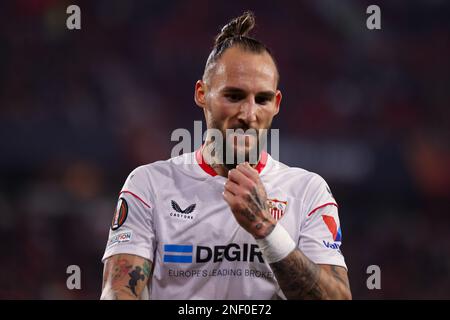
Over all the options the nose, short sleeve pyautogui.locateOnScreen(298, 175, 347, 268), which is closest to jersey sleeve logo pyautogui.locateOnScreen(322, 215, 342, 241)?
short sleeve pyautogui.locateOnScreen(298, 175, 347, 268)

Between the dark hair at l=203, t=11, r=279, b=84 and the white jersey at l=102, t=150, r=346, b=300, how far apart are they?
1.94 feet

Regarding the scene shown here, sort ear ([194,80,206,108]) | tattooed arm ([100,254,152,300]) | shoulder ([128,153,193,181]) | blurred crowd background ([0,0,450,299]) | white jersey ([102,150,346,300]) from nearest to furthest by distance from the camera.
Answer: tattooed arm ([100,254,152,300]) → white jersey ([102,150,346,300]) → shoulder ([128,153,193,181]) → ear ([194,80,206,108]) → blurred crowd background ([0,0,450,299])

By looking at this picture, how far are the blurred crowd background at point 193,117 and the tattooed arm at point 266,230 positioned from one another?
6295 mm

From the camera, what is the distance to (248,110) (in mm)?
3082

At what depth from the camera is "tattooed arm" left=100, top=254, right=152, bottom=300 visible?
2820 millimetres

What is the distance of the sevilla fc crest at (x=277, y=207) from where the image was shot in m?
3.19

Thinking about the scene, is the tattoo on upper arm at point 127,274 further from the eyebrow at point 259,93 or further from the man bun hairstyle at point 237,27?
the man bun hairstyle at point 237,27

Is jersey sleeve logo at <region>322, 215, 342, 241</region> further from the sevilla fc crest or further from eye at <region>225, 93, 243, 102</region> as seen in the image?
eye at <region>225, 93, 243, 102</region>

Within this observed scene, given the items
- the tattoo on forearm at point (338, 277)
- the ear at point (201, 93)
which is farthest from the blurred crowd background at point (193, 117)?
the tattoo on forearm at point (338, 277)

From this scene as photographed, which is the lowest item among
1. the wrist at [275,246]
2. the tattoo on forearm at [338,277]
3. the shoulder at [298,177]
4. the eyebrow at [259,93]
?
the tattoo on forearm at [338,277]

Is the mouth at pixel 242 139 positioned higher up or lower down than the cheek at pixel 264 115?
lower down

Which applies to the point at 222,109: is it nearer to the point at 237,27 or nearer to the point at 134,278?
the point at 237,27

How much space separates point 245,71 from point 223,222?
71cm
